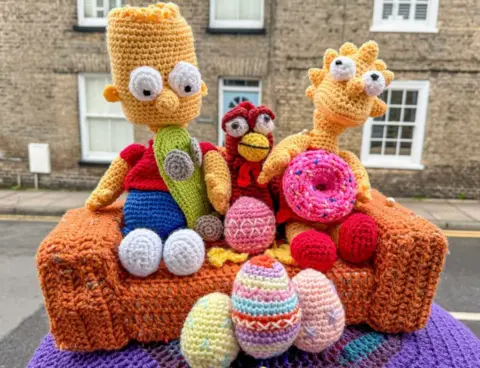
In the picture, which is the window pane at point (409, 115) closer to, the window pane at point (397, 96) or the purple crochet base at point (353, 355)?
the window pane at point (397, 96)

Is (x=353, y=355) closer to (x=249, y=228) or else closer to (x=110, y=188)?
(x=249, y=228)

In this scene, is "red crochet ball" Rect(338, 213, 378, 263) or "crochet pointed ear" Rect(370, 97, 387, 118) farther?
"crochet pointed ear" Rect(370, 97, 387, 118)

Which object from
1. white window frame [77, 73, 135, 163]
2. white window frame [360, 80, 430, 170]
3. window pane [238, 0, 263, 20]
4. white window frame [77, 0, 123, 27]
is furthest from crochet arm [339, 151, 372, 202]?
white window frame [77, 0, 123, 27]

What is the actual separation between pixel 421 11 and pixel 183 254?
6.55 meters

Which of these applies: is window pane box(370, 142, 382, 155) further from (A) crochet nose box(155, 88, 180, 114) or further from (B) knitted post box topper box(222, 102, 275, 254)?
(A) crochet nose box(155, 88, 180, 114)

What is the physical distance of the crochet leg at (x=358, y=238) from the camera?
119 centimetres

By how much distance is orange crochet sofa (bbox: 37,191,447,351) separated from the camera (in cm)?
108

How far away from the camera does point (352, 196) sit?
1.26 meters

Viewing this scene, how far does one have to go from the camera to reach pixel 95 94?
22.2 ft

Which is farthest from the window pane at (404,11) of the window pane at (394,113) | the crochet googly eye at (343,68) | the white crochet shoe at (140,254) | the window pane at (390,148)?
the white crochet shoe at (140,254)

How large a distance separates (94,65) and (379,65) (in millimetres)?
6033

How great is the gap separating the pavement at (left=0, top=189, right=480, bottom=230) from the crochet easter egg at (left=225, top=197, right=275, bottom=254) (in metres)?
4.80

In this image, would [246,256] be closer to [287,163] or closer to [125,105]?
[287,163]

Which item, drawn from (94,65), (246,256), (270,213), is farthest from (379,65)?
(94,65)
